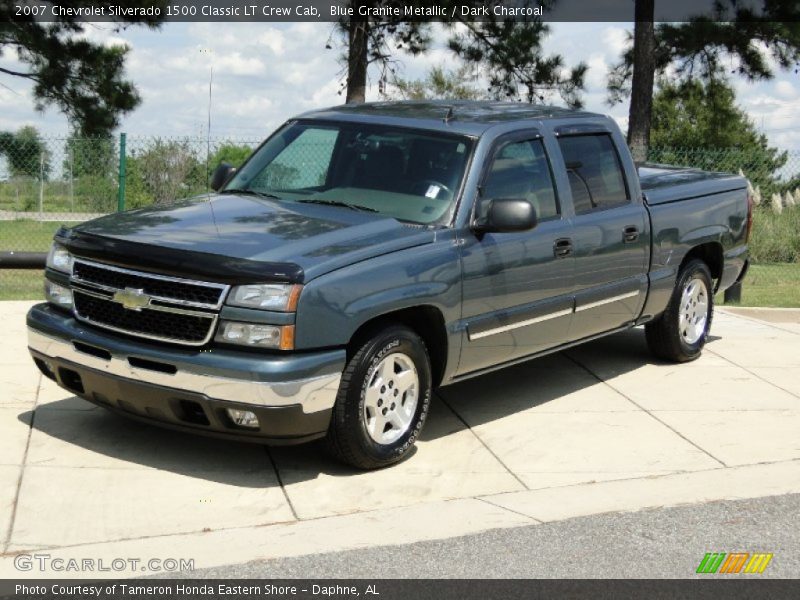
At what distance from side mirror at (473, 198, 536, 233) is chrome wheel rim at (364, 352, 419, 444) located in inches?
36.7

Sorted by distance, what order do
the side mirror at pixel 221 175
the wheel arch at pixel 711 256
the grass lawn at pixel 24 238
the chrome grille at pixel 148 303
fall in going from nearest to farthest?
the chrome grille at pixel 148 303 < the side mirror at pixel 221 175 < the wheel arch at pixel 711 256 < the grass lawn at pixel 24 238

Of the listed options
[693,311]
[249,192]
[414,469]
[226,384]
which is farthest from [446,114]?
[693,311]

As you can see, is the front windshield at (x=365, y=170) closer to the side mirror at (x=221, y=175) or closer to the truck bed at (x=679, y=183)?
the side mirror at (x=221, y=175)

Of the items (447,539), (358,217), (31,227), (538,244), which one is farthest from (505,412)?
(31,227)

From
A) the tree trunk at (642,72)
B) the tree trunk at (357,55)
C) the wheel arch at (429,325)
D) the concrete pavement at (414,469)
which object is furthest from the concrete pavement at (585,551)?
the tree trunk at (642,72)

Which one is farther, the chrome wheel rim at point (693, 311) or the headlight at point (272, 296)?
the chrome wheel rim at point (693, 311)

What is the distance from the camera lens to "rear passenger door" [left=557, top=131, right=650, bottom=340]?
317 inches

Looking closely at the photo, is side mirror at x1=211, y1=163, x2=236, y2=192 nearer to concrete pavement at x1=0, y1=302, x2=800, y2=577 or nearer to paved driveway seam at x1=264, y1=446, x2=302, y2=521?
concrete pavement at x1=0, y1=302, x2=800, y2=577

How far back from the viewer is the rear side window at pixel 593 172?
8133 millimetres

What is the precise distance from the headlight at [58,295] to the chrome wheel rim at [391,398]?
1.77 meters

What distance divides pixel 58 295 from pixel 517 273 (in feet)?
8.81

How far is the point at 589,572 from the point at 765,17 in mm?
17677

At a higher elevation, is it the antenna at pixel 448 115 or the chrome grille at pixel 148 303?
the antenna at pixel 448 115

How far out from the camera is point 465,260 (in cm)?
697
